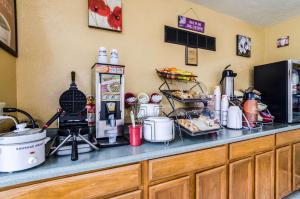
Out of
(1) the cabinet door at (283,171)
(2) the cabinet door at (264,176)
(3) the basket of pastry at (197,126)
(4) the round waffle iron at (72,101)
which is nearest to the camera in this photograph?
(4) the round waffle iron at (72,101)

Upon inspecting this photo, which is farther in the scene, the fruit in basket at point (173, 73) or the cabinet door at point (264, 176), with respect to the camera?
the fruit in basket at point (173, 73)

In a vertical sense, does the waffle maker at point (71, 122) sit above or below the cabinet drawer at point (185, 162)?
above

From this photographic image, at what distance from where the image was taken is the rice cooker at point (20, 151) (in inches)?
27.4

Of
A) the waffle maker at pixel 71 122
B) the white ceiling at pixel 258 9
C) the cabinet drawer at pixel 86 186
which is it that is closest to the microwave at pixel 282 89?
the white ceiling at pixel 258 9

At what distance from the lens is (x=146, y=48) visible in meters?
1.67

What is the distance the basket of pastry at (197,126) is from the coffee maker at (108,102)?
43 cm

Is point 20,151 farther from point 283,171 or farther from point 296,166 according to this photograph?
point 296,166

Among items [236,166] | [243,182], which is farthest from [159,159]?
[243,182]

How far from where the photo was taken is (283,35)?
2404 millimetres

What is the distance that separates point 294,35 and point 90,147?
2.77 m

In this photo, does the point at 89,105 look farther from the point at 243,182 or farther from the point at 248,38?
the point at 248,38

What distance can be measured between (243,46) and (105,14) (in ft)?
5.97

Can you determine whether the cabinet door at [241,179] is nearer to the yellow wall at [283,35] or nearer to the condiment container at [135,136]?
the condiment container at [135,136]

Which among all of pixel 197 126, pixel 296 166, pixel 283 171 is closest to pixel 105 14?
pixel 197 126
